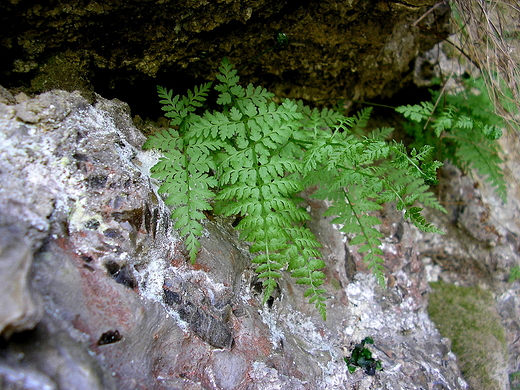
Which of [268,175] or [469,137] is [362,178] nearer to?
[268,175]

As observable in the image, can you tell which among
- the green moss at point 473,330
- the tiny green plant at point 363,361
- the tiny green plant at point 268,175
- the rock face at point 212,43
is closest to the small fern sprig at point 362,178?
the tiny green plant at point 268,175

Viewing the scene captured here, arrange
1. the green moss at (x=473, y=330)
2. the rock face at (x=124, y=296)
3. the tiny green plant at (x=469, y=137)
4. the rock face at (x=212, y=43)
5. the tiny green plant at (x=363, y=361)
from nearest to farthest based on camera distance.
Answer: the rock face at (x=124, y=296) → the rock face at (x=212, y=43) → the tiny green plant at (x=363, y=361) → the green moss at (x=473, y=330) → the tiny green plant at (x=469, y=137)

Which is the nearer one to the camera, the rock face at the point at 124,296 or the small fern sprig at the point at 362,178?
the rock face at the point at 124,296

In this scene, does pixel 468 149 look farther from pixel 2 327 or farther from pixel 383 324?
pixel 2 327

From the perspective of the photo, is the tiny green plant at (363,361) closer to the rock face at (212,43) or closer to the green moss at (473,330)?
the green moss at (473,330)

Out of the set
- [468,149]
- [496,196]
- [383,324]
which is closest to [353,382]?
[383,324]

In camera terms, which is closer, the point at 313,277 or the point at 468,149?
the point at 313,277
